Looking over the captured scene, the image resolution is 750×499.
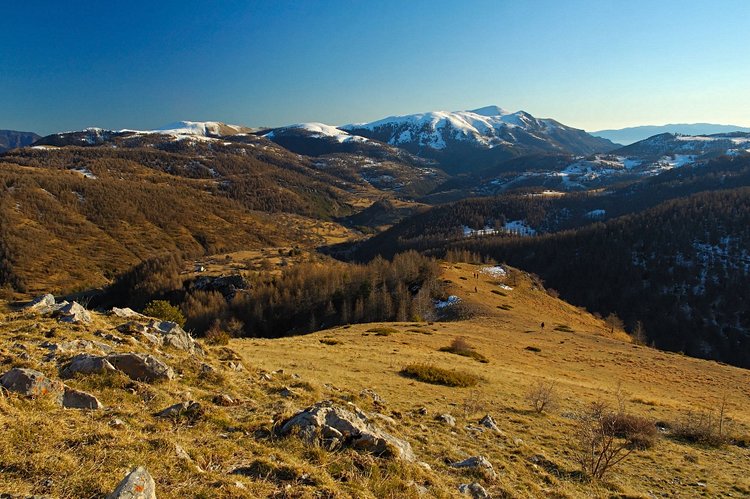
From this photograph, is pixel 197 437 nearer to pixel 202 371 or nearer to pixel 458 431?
pixel 202 371

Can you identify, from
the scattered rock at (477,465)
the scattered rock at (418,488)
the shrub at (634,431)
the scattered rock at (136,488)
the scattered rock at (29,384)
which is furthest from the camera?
the shrub at (634,431)

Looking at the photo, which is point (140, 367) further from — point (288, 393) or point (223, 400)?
point (288, 393)

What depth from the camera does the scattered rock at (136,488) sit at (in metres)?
6.76

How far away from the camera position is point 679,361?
53812 mm

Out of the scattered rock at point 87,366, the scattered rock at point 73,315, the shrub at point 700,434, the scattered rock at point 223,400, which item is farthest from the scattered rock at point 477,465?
the scattered rock at point 73,315

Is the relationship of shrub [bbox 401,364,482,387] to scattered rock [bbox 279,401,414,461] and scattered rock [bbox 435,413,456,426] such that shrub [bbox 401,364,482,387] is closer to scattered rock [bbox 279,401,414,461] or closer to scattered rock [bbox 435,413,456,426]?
scattered rock [bbox 435,413,456,426]

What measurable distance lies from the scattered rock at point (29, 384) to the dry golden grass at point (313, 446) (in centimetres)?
58

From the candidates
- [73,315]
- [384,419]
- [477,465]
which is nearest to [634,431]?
[477,465]

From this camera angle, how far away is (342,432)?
12.0 meters

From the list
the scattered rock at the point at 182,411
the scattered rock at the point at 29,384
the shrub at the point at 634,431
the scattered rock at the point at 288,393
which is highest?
the scattered rock at the point at 29,384

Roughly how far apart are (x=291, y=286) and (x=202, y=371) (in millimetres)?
110505

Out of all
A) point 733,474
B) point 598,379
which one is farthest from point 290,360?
point 598,379

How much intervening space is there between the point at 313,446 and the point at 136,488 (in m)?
4.98

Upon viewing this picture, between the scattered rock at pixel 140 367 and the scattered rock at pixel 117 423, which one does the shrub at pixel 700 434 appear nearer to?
the scattered rock at pixel 140 367
